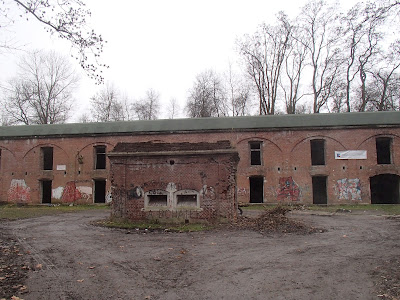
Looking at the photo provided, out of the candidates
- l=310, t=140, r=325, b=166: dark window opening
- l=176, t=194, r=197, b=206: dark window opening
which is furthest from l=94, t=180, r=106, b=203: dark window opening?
l=310, t=140, r=325, b=166: dark window opening

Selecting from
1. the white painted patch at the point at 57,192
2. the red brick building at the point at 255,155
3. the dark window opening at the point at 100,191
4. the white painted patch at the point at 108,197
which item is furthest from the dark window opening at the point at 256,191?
the white painted patch at the point at 57,192

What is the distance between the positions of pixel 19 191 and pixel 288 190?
64.8 ft

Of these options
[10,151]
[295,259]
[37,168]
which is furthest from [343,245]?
[10,151]

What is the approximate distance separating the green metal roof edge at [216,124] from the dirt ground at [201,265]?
1254 cm

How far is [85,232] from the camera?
1051 cm

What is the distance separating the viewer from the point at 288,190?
21516mm

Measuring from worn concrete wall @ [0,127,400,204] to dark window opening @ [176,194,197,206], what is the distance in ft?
36.1

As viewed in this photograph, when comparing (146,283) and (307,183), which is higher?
(307,183)

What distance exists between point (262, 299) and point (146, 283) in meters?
1.90

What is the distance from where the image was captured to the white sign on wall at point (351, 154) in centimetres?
2116

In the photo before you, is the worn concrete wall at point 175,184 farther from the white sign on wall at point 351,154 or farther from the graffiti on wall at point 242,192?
the white sign on wall at point 351,154

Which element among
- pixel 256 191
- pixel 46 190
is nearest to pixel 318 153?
pixel 256 191

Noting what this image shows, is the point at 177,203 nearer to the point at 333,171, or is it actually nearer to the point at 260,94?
the point at 333,171

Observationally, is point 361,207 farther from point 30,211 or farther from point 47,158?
point 47,158
